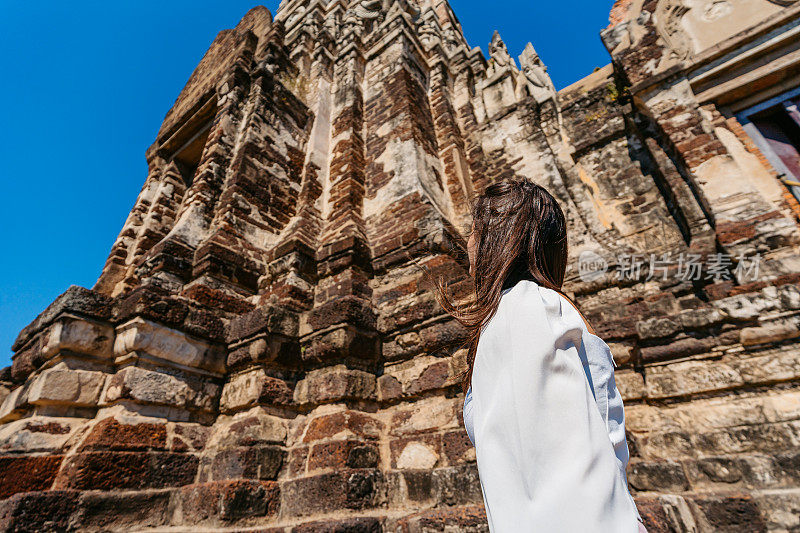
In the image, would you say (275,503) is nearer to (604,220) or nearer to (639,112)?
(604,220)

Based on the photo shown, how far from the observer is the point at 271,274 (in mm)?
3912

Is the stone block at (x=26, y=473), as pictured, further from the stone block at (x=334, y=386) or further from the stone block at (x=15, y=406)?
the stone block at (x=334, y=386)

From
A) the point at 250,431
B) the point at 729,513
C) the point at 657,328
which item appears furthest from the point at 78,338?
the point at 657,328

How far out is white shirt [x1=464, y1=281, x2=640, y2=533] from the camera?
681 millimetres

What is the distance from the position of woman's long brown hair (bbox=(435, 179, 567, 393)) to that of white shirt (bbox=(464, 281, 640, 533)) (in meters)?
0.12

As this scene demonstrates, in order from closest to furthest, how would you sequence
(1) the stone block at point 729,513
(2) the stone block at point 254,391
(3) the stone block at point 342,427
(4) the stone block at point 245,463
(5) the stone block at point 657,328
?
(1) the stone block at point 729,513 < (4) the stone block at point 245,463 < (3) the stone block at point 342,427 < (2) the stone block at point 254,391 < (5) the stone block at point 657,328

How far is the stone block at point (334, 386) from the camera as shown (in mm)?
2830

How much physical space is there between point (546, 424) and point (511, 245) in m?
0.55

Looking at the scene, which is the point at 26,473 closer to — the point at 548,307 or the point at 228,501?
the point at 228,501

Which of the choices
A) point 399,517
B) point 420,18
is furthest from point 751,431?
point 420,18

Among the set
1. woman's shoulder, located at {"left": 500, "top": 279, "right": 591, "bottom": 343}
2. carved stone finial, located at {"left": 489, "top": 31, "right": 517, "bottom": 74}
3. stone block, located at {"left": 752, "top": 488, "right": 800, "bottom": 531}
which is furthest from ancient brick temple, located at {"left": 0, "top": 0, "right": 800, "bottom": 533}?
carved stone finial, located at {"left": 489, "top": 31, "right": 517, "bottom": 74}

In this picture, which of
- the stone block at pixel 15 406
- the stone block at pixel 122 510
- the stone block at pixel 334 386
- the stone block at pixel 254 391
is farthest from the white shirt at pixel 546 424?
the stone block at pixel 15 406

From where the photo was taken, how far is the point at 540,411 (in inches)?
30.5

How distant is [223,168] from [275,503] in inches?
164
